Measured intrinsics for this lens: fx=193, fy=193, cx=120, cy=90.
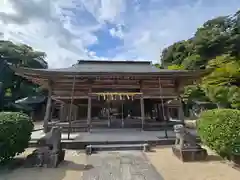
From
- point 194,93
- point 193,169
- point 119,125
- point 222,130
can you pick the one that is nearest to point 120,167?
point 193,169

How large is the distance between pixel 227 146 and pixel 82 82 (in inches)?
293

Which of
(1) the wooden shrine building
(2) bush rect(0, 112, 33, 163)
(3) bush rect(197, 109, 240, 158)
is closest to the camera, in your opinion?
(2) bush rect(0, 112, 33, 163)

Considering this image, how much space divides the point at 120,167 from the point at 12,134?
8.52 feet

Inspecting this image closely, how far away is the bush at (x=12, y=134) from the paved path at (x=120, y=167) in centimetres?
173

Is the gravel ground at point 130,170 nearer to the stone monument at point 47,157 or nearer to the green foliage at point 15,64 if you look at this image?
the stone monument at point 47,157

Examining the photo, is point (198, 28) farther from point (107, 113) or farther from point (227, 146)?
point (227, 146)

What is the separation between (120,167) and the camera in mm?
4535

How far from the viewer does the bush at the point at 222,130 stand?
446 cm

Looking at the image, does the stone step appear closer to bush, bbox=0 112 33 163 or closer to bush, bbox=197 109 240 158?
bush, bbox=197 109 240 158

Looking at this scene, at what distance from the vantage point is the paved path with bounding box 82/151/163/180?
3.96 m

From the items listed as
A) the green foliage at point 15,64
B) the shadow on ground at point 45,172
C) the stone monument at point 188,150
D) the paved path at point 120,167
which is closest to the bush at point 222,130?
the stone monument at point 188,150

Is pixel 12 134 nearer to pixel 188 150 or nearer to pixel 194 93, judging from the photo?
pixel 188 150

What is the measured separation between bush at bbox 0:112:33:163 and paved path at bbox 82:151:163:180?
173 centimetres

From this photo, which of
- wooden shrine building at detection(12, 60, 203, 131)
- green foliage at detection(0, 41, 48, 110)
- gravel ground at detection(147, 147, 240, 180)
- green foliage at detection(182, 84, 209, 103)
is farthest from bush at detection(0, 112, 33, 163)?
green foliage at detection(0, 41, 48, 110)
